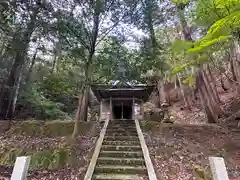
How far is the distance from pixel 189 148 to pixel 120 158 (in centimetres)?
280

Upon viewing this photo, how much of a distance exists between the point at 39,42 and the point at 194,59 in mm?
6439

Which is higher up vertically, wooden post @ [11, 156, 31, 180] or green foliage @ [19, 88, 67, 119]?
green foliage @ [19, 88, 67, 119]

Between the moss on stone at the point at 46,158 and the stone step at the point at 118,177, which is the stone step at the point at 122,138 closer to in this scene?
the moss on stone at the point at 46,158

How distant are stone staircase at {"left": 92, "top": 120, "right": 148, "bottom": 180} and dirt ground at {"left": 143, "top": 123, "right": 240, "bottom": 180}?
513 millimetres

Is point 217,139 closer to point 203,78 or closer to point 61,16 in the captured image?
point 203,78

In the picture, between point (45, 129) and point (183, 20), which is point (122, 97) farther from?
point (45, 129)

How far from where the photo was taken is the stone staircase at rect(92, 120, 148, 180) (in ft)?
20.8

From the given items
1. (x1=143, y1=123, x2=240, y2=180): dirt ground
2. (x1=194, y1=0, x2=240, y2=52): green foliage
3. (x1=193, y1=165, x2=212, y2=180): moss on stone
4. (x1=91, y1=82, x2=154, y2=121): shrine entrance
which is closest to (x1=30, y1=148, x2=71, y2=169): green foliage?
(x1=143, y1=123, x2=240, y2=180): dirt ground

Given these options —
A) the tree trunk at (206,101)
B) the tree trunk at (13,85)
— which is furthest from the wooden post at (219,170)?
the tree trunk at (206,101)

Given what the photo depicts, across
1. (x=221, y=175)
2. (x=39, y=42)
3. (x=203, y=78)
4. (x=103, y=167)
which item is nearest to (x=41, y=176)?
(x=103, y=167)

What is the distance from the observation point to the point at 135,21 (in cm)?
981

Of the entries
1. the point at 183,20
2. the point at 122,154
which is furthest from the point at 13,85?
the point at 183,20

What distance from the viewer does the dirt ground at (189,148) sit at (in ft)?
22.2

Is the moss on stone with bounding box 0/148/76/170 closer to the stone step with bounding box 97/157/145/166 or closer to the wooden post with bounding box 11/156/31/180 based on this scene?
the stone step with bounding box 97/157/145/166
